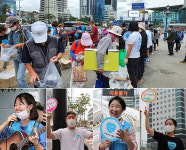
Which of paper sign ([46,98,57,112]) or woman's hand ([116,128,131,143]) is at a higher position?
paper sign ([46,98,57,112])

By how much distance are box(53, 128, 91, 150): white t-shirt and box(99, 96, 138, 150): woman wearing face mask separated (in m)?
0.28

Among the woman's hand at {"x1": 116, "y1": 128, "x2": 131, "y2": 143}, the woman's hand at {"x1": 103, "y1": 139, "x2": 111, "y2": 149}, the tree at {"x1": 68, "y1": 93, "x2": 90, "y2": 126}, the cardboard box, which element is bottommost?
the woman's hand at {"x1": 103, "y1": 139, "x2": 111, "y2": 149}

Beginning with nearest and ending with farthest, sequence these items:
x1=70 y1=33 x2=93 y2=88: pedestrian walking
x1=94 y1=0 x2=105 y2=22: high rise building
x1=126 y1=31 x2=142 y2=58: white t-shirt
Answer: x1=126 y1=31 x2=142 y2=58: white t-shirt
x1=70 y1=33 x2=93 y2=88: pedestrian walking
x1=94 y1=0 x2=105 y2=22: high rise building

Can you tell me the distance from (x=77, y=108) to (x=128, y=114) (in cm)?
65

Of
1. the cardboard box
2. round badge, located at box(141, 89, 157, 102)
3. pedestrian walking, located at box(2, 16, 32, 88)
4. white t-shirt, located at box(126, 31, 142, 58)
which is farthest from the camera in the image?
white t-shirt, located at box(126, 31, 142, 58)

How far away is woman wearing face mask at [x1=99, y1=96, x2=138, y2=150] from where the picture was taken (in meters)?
3.14

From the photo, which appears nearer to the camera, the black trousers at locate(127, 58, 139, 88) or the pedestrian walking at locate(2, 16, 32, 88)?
the pedestrian walking at locate(2, 16, 32, 88)

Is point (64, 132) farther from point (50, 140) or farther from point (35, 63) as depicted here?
point (35, 63)

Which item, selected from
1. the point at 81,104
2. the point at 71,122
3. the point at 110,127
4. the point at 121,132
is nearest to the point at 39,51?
the point at 81,104

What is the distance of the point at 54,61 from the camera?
3982 millimetres

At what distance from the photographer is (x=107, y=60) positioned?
486 cm

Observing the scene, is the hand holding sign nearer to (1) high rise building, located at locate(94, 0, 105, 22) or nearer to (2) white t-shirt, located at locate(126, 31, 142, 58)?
(2) white t-shirt, located at locate(126, 31, 142, 58)

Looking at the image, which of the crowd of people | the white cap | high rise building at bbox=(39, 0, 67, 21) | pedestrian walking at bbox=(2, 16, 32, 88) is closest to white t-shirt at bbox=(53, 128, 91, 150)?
the crowd of people

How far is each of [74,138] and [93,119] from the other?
335mm
